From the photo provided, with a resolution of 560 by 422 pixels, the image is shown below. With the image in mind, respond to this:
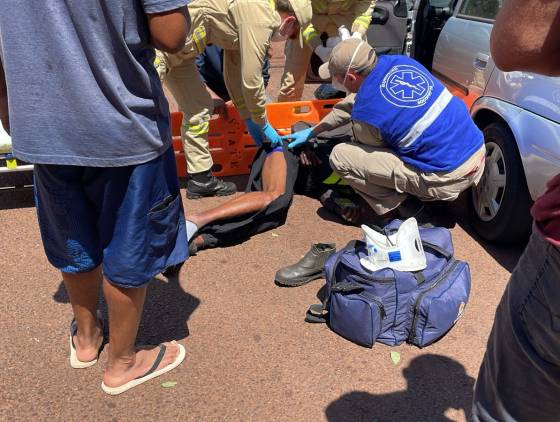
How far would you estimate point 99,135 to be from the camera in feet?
5.89

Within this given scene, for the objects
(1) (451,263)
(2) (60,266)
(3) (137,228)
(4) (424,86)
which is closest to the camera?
(3) (137,228)

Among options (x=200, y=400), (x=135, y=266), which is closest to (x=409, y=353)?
(x=200, y=400)

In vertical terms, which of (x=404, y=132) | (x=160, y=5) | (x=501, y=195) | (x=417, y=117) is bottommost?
(x=501, y=195)

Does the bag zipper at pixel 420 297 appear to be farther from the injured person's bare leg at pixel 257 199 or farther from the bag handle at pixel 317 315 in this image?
the injured person's bare leg at pixel 257 199

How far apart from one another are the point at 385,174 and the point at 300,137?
960 mm

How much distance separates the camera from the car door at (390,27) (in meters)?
6.77

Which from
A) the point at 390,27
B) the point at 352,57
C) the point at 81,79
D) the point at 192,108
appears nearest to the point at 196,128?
the point at 192,108

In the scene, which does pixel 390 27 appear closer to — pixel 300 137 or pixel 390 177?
pixel 300 137

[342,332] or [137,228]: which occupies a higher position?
[137,228]

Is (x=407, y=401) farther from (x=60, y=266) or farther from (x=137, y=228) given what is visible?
(x=60, y=266)

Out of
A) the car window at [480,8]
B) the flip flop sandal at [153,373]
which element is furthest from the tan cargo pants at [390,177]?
the flip flop sandal at [153,373]

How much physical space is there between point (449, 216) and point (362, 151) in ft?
2.95

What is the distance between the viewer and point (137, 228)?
6.55 feet

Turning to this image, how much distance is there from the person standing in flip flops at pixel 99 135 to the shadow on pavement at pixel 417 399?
3.19ft
